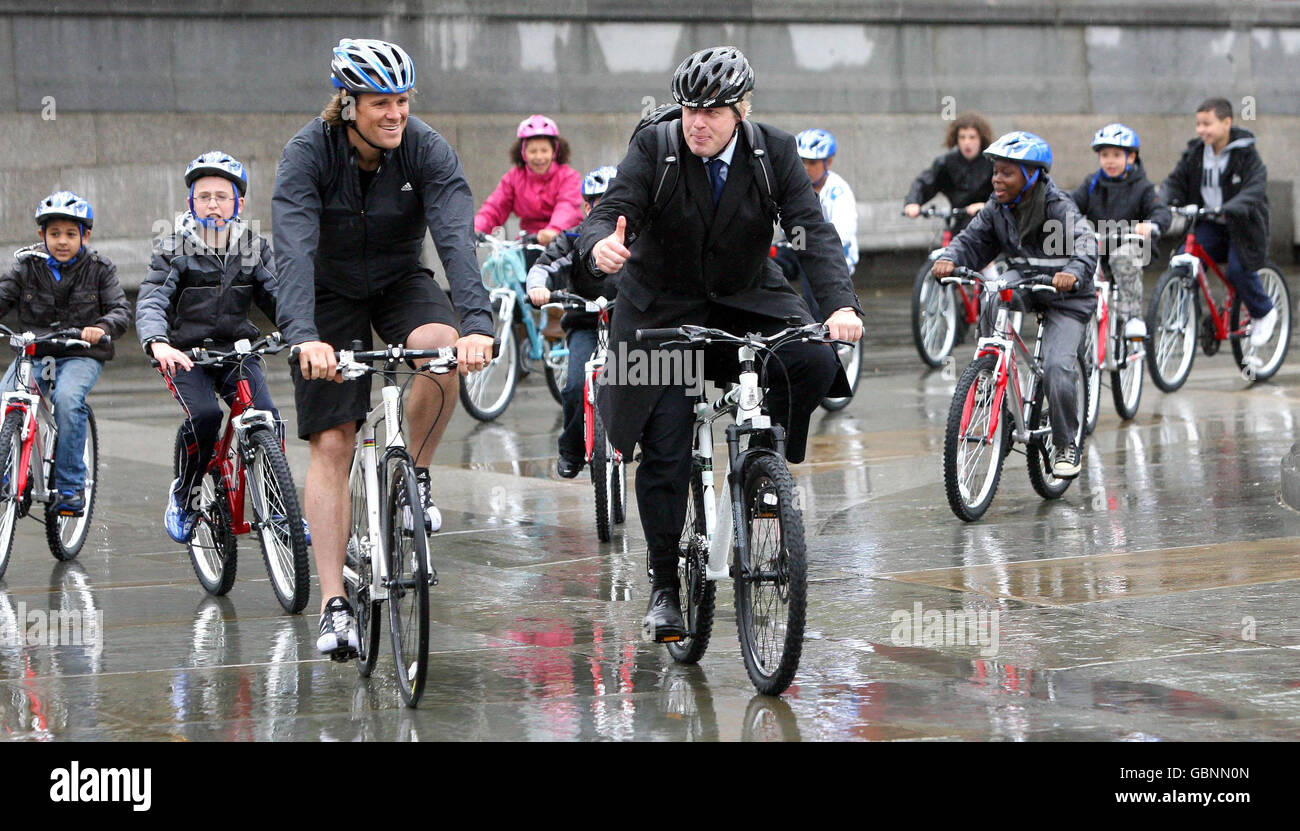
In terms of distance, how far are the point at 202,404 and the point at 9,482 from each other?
1.17 metres

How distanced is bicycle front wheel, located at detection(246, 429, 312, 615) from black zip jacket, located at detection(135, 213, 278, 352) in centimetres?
58

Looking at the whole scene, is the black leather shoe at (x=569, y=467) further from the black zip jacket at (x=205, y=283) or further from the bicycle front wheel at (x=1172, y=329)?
the bicycle front wheel at (x=1172, y=329)

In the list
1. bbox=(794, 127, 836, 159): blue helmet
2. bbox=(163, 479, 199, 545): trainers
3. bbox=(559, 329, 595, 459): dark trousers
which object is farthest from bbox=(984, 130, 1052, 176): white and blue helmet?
bbox=(163, 479, 199, 545): trainers

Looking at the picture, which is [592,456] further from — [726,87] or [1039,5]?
[1039,5]

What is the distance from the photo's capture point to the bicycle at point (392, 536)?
17.8ft

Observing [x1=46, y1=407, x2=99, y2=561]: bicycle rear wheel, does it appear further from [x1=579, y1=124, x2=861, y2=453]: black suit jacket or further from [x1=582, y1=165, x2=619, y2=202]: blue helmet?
[x1=579, y1=124, x2=861, y2=453]: black suit jacket

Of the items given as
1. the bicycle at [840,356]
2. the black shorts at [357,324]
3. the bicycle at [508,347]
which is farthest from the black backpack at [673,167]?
the bicycle at [508,347]

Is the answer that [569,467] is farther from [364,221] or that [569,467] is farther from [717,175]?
[717,175]

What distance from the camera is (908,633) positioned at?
646cm

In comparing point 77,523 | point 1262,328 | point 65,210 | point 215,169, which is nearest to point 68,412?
point 77,523

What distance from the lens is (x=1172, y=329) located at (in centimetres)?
1316
